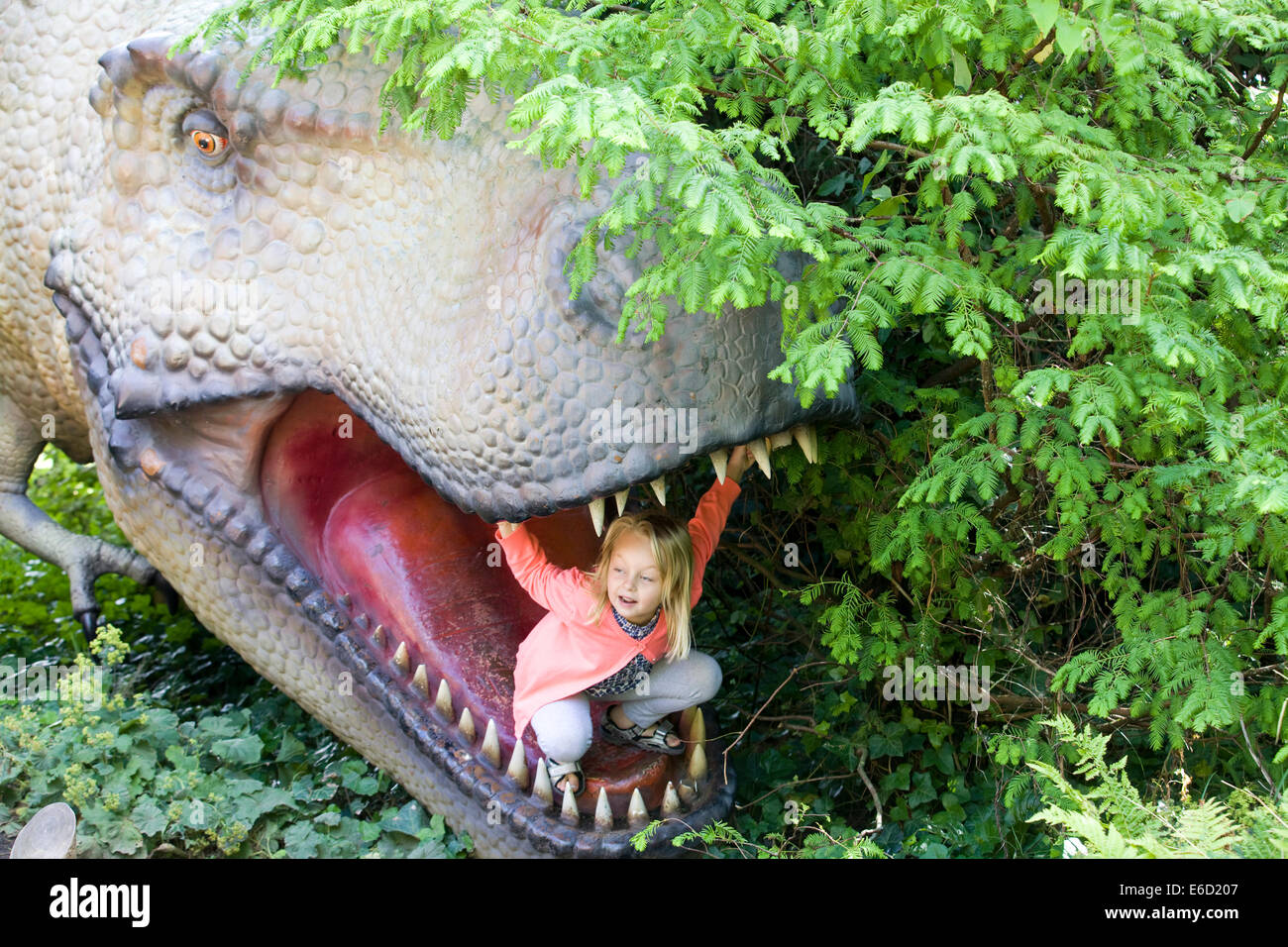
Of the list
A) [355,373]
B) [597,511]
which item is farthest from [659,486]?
[355,373]

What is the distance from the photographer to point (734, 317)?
2.72 m

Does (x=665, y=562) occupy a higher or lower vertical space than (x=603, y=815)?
higher

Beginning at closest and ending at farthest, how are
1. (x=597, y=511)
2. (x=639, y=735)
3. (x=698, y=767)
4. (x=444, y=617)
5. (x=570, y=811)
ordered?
(x=597, y=511), (x=570, y=811), (x=698, y=767), (x=444, y=617), (x=639, y=735)

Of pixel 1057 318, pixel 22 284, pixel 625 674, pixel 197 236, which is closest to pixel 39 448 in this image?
pixel 22 284

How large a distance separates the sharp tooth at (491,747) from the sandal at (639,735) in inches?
15.8

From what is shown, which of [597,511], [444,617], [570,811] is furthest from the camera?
[444,617]

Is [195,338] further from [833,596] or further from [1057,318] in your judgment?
[1057,318]

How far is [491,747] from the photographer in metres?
3.24

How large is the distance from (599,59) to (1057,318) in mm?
1600

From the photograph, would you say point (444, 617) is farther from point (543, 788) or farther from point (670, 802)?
point (670, 802)

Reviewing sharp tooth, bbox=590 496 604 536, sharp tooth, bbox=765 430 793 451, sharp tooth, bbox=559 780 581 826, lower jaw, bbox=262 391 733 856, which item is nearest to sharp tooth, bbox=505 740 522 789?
lower jaw, bbox=262 391 733 856

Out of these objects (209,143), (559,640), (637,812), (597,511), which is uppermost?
(209,143)

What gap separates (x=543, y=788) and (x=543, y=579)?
0.53m

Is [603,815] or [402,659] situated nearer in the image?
[603,815]
